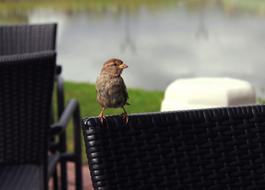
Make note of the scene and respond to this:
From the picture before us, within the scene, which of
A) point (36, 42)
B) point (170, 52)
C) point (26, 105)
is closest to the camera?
point (26, 105)

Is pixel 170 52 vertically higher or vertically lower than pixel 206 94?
higher

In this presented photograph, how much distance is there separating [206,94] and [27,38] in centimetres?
91

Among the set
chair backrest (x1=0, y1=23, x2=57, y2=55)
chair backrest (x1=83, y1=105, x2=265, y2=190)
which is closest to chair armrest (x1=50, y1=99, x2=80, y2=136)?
chair backrest (x1=0, y1=23, x2=57, y2=55)

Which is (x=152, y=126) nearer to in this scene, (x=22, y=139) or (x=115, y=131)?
(x=115, y=131)

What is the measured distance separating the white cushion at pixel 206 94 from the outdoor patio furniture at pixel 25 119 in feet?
3.09

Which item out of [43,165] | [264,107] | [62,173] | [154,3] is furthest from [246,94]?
[154,3]

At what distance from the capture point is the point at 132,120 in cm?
137

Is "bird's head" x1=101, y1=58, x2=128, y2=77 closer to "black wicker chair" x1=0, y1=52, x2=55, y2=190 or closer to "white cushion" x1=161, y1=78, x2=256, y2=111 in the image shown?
"black wicker chair" x1=0, y1=52, x2=55, y2=190

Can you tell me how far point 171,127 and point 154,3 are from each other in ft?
112

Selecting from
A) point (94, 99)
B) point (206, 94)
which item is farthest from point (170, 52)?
point (206, 94)

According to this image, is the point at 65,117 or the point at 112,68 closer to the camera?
the point at 112,68

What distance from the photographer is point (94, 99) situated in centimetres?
734

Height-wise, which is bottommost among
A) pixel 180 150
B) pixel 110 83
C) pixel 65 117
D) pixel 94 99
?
pixel 180 150

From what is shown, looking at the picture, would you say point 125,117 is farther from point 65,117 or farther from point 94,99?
point 94,99
